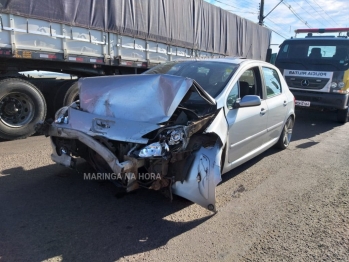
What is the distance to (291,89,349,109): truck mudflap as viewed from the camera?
341 inches

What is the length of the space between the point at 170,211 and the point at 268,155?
2.96m

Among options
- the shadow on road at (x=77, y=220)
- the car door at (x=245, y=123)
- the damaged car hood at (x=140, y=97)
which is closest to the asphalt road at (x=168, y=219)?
the shadow on road at (x=77, y=220)

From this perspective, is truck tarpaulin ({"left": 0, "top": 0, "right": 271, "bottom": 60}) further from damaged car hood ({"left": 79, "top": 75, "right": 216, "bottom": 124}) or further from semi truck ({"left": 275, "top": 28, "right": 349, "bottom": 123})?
damaged car hood ({"left": 79, "top": 75, "right": 216, "bottom": 124})

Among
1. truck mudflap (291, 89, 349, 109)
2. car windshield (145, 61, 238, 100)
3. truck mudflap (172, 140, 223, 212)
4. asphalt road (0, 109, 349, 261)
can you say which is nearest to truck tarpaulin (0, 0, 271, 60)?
car windshield (145, 61, 238, 100)

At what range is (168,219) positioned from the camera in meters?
3.24

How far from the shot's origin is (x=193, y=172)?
10.1 feet

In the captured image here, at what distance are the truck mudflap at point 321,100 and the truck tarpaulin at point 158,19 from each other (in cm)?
353

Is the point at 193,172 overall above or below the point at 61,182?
above

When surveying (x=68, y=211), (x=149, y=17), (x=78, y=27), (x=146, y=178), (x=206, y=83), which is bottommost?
(x=68, y=211)

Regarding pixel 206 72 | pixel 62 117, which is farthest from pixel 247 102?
pixel 62 117

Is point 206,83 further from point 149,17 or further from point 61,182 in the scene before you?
point 149,17

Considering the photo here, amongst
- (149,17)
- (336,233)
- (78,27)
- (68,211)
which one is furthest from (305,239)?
(149,17)

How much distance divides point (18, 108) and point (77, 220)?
150 inches

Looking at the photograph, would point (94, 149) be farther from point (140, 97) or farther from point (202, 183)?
point (202, 183)
